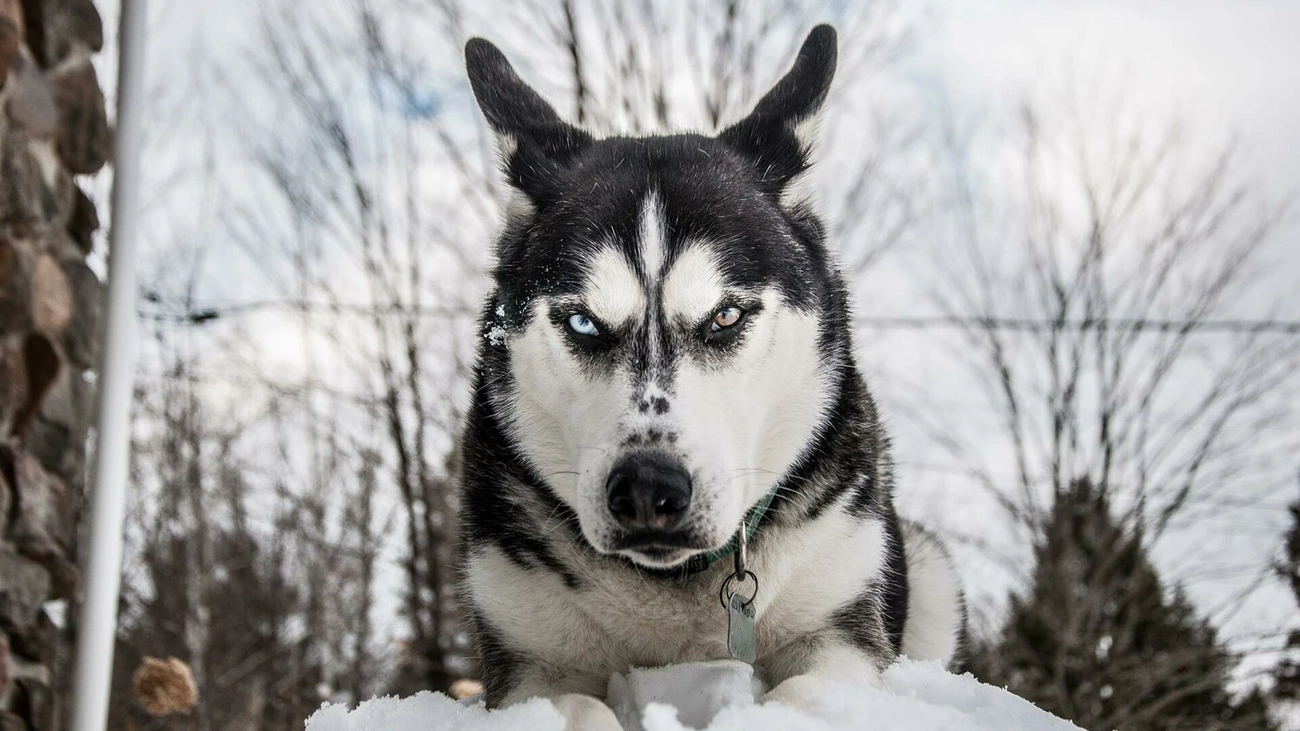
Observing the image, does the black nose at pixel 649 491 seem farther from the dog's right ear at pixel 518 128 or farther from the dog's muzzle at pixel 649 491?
the dog's right ear at pixel 518 128

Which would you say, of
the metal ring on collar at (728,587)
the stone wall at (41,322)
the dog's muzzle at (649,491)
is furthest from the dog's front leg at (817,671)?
the stone wall at (41,322)

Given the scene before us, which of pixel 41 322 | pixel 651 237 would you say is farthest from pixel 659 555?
pixel 41 322

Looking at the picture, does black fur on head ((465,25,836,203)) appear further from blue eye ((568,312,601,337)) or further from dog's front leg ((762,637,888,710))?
dog's front leg ((762,637,888,710))

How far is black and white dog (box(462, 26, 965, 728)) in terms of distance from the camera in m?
2.04

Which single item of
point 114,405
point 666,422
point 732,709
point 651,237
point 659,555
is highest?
point 114,405

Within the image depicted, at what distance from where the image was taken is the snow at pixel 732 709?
190 centimetres

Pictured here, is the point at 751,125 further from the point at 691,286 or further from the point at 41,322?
the point at 41,322

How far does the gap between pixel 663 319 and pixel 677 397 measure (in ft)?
0.69

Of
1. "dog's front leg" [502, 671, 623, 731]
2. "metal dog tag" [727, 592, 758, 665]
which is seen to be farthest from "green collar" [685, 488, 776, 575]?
"dog's front leg" [502, 671, 623, 731]

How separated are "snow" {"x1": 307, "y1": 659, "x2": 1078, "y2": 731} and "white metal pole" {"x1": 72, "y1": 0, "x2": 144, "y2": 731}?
1.83 m

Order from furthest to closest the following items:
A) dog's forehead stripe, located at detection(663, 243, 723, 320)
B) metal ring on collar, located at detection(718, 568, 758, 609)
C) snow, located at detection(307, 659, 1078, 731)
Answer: metal ring on collar, located at detection(718, 568, 758, 609) < dog's forehead stripe, located at detection(663, 243, 723, 320) < snow, located at detection(307, 659, 1078, 731)

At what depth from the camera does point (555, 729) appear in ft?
6.21

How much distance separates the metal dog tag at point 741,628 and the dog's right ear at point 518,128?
1.07 m

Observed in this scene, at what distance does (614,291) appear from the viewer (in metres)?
2.20
